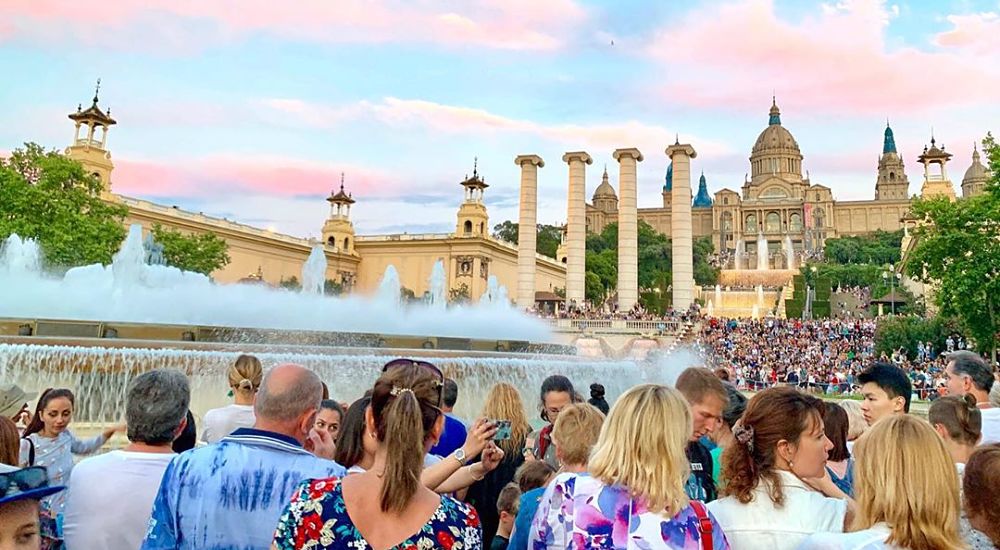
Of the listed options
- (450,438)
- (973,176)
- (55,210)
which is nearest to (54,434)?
(450,438)

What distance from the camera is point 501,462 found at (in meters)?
4.29

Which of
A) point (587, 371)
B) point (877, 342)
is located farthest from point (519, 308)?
point (587, 371)

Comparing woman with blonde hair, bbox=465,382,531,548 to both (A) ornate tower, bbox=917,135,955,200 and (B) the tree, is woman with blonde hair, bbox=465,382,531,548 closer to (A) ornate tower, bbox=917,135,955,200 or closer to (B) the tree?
(B) the tree

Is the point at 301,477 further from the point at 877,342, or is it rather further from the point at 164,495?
the point at 877,342

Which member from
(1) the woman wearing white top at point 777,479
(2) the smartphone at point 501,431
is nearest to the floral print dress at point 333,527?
(2) the smartphone at point 501,431

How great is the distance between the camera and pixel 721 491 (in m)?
2.89

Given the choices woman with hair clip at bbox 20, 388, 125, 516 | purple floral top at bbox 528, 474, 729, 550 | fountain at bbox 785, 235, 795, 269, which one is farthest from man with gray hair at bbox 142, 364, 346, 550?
fountain at bbox 785, 235, 795, 269

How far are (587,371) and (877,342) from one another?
24110mm

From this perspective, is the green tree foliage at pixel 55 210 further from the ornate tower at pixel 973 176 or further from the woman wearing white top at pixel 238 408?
the ornate tower at pixel 973 176

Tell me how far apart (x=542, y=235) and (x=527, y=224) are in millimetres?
51091

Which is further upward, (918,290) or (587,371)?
(918,290)

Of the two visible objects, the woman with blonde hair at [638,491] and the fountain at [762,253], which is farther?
the fountain at [762,253]

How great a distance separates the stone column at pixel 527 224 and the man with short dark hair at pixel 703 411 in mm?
41960

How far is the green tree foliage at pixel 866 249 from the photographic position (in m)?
96.0
